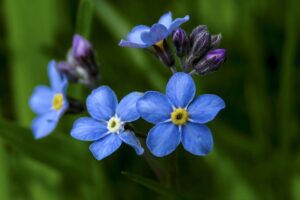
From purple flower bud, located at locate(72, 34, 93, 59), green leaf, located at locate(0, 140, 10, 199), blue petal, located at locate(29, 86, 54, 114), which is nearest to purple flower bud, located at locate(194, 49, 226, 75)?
purple flower bud, located at locate(72, 34, 93, 59)

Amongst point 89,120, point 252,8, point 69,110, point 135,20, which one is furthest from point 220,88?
point 89,120

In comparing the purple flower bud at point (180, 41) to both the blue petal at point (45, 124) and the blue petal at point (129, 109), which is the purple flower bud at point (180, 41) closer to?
the blue petal at point (129, 109)

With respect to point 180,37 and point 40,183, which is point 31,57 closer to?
point 40,183

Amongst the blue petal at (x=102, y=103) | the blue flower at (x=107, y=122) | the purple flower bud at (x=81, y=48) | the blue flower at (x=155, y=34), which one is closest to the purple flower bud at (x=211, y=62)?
the blue flower at (x=155, y=34)

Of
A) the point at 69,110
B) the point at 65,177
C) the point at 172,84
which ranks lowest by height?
the point at 65,177

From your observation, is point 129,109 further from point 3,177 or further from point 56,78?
point 3,177
